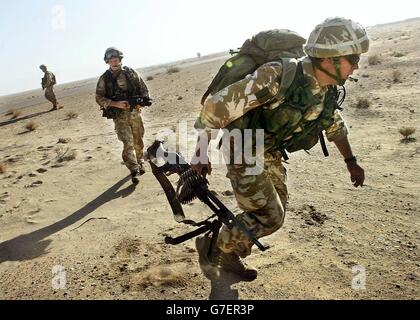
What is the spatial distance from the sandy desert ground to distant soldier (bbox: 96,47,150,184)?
516mm

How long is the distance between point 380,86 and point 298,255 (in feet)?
28.4

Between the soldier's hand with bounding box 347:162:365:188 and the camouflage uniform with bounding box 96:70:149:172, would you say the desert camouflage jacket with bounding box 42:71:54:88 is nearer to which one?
the camouflage uniform with bounding box 96:70:149:172

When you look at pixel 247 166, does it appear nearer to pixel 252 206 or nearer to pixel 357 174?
pixel 252 206

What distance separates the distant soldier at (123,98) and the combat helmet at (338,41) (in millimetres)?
4031

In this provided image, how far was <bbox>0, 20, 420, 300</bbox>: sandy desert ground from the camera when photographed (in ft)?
11.3

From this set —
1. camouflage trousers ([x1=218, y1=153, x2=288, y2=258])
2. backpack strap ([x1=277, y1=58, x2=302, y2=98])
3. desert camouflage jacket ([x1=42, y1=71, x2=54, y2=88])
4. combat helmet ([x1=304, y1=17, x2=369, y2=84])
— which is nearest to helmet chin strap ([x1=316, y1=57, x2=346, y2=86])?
combat helmet ([x1=304, y1=17, x2=369, y2=84])

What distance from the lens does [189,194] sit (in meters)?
3.38

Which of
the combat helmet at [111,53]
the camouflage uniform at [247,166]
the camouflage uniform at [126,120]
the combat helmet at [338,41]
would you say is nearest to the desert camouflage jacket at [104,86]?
the camouflage uniform at [126,120]

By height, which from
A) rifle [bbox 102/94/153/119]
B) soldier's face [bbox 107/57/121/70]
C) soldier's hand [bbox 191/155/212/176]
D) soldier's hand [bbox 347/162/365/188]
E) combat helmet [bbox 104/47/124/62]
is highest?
combat helmet [bbox 104/47/124/62]

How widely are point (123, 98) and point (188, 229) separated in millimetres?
2800
